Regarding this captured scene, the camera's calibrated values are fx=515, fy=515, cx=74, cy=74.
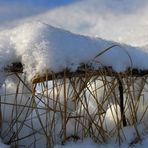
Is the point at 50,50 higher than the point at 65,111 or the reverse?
higher

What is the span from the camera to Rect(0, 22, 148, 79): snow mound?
Answer: 2.35m

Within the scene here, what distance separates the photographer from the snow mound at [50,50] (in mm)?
2350

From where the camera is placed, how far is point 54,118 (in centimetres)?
248

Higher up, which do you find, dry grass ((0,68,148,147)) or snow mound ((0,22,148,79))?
snow mound ((0,22,148,79))

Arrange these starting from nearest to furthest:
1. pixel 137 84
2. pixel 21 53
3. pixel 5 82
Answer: pixel 21 53 < pixel 5 82 < pixel 137 84

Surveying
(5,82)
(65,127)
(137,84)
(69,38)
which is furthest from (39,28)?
(137,84)

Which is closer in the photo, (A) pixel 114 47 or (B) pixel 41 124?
(B) pixel 41 124

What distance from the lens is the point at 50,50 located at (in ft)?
7.73

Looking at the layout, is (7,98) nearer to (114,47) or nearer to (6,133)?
(6,133)

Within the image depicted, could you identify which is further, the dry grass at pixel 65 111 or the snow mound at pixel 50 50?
the dry grass at pixel 65 111

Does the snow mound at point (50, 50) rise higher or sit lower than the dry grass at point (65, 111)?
higher

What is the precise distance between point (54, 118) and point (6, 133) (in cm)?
25

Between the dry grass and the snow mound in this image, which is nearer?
the snow mound

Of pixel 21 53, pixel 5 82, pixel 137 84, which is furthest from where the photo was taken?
pixel 137 84
